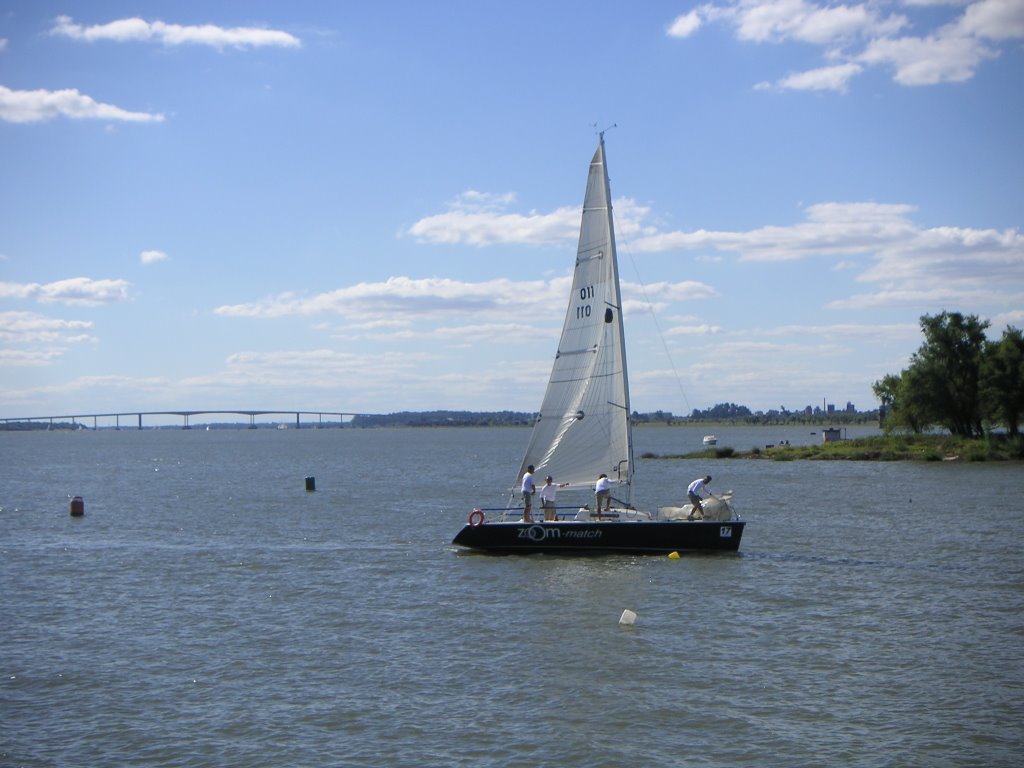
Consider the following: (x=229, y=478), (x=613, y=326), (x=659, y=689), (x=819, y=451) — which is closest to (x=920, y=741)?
(x=659, y=689)

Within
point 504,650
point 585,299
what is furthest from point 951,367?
point 504,650

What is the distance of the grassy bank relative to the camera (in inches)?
3150

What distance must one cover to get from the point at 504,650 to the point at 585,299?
46.7ft

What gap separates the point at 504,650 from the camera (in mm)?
20438

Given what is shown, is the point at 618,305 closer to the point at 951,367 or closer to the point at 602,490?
the point at 602,490

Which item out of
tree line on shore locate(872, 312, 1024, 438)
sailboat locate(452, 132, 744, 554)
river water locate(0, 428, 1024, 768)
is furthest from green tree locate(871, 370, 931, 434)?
sailboat locate(452, 132, 744, 554)

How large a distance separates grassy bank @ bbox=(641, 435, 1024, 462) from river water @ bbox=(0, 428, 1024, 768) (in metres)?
43.5

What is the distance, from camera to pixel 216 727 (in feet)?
52.2

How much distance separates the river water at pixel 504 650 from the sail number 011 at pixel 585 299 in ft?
23.9

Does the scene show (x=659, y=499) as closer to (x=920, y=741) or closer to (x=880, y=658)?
(x=880, y=658)

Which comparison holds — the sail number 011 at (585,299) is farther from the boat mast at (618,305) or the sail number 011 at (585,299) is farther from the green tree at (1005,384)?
the green tree at (1005,384)

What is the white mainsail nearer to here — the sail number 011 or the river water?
the sail number 011

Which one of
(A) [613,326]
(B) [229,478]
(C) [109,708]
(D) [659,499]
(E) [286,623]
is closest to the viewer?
(C) [109,708]

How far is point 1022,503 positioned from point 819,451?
47.7m
